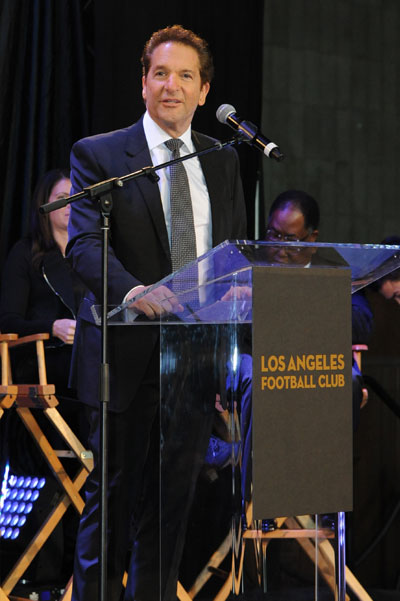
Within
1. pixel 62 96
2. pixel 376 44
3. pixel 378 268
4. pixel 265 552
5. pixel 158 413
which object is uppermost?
pixel 376 44

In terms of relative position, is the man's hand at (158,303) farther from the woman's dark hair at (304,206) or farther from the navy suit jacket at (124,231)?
the woman's dark hair at (304,206)

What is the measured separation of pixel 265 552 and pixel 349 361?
38 centimetres

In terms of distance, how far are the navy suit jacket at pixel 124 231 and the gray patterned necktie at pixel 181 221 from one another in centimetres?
3

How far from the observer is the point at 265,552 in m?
1.55

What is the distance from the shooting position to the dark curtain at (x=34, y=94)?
4.04 meters

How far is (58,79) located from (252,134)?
227cm

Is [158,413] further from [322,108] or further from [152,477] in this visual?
[322,108]

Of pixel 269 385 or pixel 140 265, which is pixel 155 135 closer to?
pixel 140 265

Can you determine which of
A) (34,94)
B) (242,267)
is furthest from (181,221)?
(34,94)

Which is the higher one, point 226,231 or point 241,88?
point 241,88

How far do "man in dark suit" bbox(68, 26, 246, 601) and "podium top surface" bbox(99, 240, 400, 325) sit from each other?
0.08 meters

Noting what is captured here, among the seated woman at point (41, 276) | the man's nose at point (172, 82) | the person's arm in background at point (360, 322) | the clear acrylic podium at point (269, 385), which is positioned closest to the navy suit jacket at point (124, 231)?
the man's nose at point (172, 82)

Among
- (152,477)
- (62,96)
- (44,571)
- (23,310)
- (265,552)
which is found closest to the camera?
(265,552)

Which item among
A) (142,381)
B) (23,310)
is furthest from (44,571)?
(142,381)
